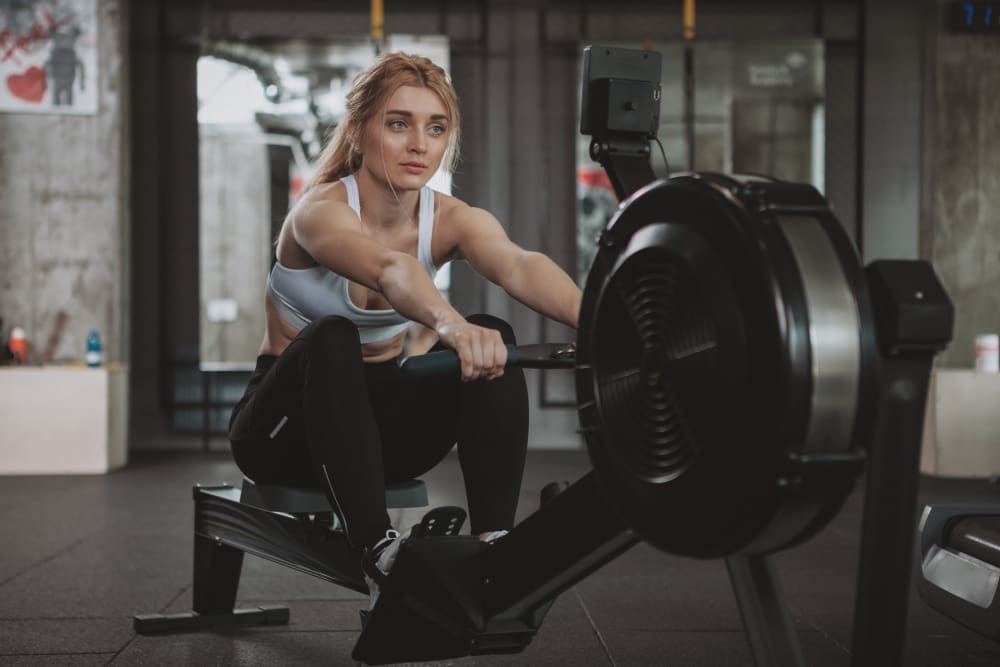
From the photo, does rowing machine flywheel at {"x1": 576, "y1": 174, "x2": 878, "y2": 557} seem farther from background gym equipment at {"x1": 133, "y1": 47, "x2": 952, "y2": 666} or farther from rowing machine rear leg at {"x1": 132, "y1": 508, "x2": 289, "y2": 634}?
rowing machine rear leg at {"x1": 132, "y1": 508, "x2": 289, "y2": 634}

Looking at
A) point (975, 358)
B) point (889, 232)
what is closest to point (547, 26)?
point (889, 232)

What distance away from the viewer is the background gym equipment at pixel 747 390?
1.09 meters

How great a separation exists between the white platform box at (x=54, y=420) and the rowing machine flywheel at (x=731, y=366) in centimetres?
468

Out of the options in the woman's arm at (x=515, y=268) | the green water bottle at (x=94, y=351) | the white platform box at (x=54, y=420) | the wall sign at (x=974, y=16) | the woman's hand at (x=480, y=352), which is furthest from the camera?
the wall sign at (x=974, y=16)

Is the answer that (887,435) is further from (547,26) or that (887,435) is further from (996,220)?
(547,26)

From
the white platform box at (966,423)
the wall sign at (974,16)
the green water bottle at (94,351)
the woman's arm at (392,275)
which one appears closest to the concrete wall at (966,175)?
the wall sign at (974,16)

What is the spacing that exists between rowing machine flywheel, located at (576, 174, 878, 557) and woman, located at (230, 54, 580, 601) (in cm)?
37

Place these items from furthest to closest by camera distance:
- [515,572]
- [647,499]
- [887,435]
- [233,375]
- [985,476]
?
[233,375]
[985,476]
[515,572]
[647,499]
[887,435]

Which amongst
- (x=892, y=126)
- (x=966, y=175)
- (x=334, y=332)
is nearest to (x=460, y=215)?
(x=334, y=332)

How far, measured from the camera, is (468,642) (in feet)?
5.33

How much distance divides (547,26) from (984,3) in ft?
7.83

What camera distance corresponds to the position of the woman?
5.63 ft

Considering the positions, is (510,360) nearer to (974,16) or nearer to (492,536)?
(492,536)

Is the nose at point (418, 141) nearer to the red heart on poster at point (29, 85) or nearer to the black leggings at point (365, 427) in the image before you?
the black leggings at point (365, 427)
